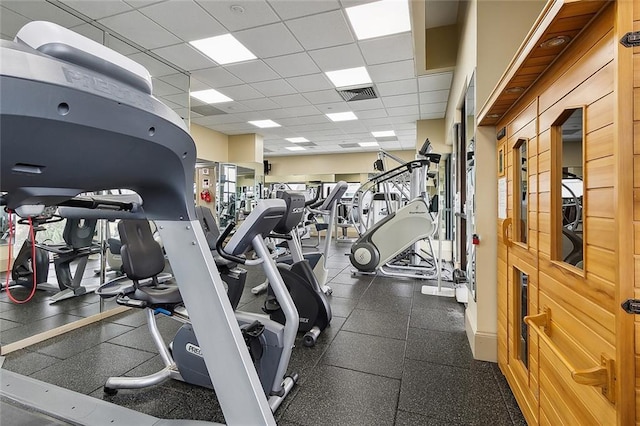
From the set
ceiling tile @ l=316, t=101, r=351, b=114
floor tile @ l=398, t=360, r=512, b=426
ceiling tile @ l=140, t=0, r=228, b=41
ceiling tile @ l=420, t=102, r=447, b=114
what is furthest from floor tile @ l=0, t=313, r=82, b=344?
ceiling tile @ l=420, t=102, r=447, b=114

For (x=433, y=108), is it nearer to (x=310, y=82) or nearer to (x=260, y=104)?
(x=310, y=82)

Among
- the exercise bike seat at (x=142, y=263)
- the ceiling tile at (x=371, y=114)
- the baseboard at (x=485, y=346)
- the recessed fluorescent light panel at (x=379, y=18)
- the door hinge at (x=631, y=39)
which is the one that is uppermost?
the ceiling tile at (x=371, y=114)

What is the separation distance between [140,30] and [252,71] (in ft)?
5.06

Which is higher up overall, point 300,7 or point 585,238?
point 300,7

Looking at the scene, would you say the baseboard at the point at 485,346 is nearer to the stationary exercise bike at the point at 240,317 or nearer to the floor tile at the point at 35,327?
the stationary exercise bike at the point at 240,317

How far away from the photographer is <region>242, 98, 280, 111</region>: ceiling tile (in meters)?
6.02

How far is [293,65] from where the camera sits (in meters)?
4.51

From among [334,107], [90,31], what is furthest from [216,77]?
[334,107]

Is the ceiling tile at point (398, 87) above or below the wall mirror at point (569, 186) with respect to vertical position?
above

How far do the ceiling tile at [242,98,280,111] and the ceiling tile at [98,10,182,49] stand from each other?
7.28ft

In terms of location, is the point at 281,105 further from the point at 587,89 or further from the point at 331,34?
the point at 587,89

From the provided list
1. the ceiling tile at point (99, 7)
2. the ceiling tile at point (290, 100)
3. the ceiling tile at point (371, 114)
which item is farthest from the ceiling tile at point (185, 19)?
the ceiling tile at point (371, 114)

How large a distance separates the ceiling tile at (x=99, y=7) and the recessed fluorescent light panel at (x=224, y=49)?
0.83 meters

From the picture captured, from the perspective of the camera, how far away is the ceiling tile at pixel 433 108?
6.27 m
